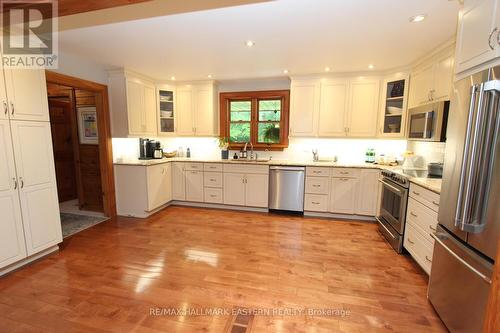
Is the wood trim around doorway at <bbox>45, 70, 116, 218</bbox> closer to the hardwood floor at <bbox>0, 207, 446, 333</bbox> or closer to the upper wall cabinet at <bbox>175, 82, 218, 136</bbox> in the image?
the hardwood floor at <bbox>0, 207, 446, 333</bbox>

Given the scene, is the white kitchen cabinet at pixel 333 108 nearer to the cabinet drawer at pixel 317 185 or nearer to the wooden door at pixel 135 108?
the cabinet drawer at pixel 317 185

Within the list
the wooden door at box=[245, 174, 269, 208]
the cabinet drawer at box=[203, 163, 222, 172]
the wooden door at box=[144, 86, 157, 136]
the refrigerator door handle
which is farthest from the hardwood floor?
the wooden door at box=[144, 86, 157, 136]

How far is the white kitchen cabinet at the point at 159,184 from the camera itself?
3.85 m

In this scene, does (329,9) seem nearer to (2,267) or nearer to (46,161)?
(46,161)

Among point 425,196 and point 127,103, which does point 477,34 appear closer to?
point 425,196

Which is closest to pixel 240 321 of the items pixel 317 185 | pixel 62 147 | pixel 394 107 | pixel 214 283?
pixel 214 283

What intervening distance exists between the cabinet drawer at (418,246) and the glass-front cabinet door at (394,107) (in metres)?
1.64

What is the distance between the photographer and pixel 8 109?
2.18 meters

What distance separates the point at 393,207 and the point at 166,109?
14.1ft

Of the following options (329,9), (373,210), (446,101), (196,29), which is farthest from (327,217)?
(196,29)

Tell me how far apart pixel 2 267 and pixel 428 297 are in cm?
395

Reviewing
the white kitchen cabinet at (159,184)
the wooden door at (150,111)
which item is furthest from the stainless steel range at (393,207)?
the wooden door at (150,111)

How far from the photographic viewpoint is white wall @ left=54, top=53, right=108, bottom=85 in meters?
2.99

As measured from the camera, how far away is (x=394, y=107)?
3648 mm
